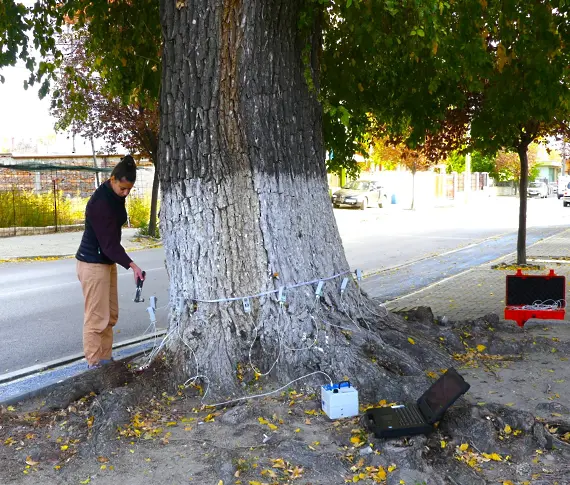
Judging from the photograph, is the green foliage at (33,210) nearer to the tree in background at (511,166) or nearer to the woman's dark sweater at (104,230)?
the woman's dark sweater at (104,230)

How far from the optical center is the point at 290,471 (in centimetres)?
403

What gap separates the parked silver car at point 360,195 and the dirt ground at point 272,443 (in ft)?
107

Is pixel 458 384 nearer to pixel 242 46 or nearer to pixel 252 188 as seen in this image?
pixel 252 188

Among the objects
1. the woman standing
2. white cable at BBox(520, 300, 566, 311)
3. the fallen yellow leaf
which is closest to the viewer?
the fallen yellow leaf

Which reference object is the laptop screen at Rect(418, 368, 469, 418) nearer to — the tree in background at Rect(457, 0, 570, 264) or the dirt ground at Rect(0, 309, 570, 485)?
the dirt ground at Rect(0, 309, 570, 485)

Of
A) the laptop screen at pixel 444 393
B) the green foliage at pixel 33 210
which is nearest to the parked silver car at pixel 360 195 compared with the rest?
the green foliage at pixel 33 210

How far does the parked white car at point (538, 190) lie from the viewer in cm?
6212

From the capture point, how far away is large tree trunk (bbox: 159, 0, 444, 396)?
5.21 m

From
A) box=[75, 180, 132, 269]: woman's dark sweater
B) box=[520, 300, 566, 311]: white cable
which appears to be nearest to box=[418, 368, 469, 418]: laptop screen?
box=[75, 180, 132, 269]: woman's dark sweater

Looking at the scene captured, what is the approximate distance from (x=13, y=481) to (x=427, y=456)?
7.64 feet

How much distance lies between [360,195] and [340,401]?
111 feet

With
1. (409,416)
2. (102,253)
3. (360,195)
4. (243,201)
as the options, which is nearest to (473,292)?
(243,201)

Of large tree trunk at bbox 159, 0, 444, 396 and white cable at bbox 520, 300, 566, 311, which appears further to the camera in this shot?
white cable at bbox 520, 300, 566, 311

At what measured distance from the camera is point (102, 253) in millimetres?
5910
